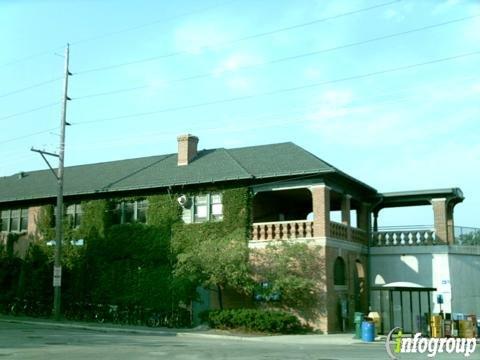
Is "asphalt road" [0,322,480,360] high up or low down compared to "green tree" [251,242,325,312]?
down

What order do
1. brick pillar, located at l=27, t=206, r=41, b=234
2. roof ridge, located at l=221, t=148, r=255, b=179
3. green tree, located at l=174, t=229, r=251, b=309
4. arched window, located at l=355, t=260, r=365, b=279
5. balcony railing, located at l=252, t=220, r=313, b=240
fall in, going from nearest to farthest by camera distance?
1. green tree, located at l=174, t=229, r=251, b=309
2. balcony railing, located at l=252, t=220, r=313, b=240
3. roof ridge, located at l=221, t=148, r=255, b=179
4. arched window, located at l=355, t=260, r=365, b=279
5. brick pillar, located at l=27, t=206, r=41, b=234

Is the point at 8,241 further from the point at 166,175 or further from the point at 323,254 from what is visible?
the point at 323,254

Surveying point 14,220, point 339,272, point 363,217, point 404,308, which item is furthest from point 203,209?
point 14,220

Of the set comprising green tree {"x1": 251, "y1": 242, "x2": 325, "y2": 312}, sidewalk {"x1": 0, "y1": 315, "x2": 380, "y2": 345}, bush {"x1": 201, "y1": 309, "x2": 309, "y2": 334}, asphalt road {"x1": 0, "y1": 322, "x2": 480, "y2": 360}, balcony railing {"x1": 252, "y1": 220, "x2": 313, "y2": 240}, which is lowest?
sidewalk {"x1": 0, "y1": 315, "x2": 380, "y2": 345}

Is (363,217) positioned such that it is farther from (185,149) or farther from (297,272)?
(185,149)

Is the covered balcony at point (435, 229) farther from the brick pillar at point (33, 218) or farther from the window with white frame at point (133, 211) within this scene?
the brick pillar at point (33, 218)

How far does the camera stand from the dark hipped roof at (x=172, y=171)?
31.8 meters

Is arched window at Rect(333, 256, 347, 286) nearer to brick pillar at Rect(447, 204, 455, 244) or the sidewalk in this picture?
the sidewalk

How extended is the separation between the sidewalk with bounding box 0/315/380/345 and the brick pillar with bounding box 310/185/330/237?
464cm

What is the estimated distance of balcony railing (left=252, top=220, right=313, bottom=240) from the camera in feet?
99.9

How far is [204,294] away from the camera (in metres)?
32.4

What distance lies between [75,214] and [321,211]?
14892 mm

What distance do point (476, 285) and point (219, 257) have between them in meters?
14.1

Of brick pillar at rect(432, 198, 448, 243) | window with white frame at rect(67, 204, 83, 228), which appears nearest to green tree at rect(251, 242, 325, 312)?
brick pillar at rect(432, 198, 448, 243)
